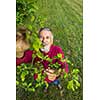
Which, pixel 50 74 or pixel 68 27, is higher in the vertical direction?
pixel 68 27

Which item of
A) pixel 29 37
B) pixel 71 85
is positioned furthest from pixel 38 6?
pixel 71 85

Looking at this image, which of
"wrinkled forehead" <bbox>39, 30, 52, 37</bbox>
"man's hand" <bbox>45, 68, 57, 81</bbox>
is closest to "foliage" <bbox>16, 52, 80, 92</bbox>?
"man's hand" <bbox>45, 68, 57, 81</bbox>

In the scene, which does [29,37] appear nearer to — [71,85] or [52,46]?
[52,46]

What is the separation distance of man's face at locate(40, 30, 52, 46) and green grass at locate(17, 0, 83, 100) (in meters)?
0.04

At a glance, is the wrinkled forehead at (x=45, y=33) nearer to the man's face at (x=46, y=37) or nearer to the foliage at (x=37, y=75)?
the man's face at (x=46, y=37)

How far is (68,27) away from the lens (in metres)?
2.85

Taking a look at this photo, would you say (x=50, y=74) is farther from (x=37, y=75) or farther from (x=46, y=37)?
(x=46, y=37)

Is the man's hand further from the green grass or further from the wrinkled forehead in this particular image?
the wrinkled forehead

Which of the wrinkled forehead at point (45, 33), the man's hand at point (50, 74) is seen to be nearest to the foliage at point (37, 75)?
the man's hand at point (50, 74)

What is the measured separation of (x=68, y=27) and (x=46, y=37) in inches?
7.2

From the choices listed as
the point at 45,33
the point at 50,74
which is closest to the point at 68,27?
the point at 45,33

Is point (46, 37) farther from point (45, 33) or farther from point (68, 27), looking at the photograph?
point (68, 27)

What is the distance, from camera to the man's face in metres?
2.83
